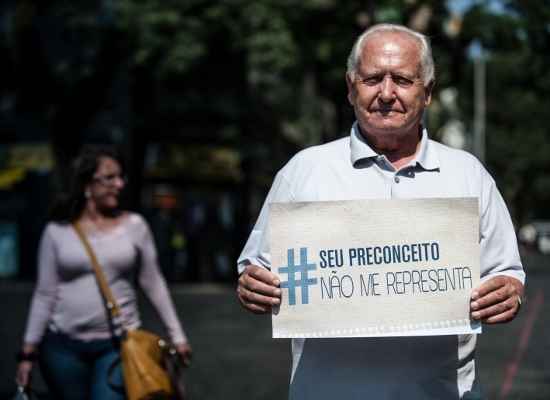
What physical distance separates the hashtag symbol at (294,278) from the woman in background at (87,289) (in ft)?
7.02

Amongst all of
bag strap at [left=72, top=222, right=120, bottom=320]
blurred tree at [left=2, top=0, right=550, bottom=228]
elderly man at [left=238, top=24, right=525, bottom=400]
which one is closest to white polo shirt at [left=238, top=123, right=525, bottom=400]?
elderly man at [left=238, top=24, right=525, bottom=400]

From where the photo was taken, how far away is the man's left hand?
9.39ft

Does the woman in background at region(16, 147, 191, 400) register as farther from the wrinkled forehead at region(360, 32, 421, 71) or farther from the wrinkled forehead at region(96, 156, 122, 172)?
the wrinkled forehead at region(360, 32, 421, 71)

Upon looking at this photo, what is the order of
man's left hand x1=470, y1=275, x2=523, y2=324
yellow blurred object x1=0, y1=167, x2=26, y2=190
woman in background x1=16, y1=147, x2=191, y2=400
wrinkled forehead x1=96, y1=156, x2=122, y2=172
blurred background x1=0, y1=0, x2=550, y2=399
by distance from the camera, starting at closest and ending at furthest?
man's left hand x1=470, y1=275, x2=523, y2=324 → woman in background x1=16, y1=147, x2=191, y2=400 → wrinkled forehead x1=96, y1=156, x2=122, y2=172 → blurred background x1=0, y1=0, x2=550, y2=399 → yellow blurred object x1=0, y1=167, x2=26, y2=190

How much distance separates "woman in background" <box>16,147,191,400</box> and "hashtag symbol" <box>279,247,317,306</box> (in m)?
2.14

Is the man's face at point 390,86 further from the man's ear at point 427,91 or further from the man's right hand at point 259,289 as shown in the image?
the man's right hand at point 259,289

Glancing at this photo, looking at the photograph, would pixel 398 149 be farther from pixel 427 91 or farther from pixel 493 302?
pixel 493 302

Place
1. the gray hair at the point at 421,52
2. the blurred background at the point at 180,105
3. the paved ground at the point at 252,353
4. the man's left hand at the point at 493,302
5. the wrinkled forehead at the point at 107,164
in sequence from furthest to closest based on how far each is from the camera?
the blurred background at the point at 180,105 → the paved ground at the point at 252,353 → the wrinkled forehead at the point at 107,164 → the gray hair at the point at 421,52 → the man's left hand at the point at 493,302

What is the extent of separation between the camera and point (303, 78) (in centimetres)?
2514

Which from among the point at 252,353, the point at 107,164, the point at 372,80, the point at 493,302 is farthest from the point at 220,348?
the point at 493,302

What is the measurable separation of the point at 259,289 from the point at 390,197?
0.44 metres

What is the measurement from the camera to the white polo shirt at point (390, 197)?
2.97m

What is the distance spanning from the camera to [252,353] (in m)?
11.7

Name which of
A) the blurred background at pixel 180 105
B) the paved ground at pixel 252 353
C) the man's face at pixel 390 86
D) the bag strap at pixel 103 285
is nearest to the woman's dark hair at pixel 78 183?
the bag strap at pixel 103 285
